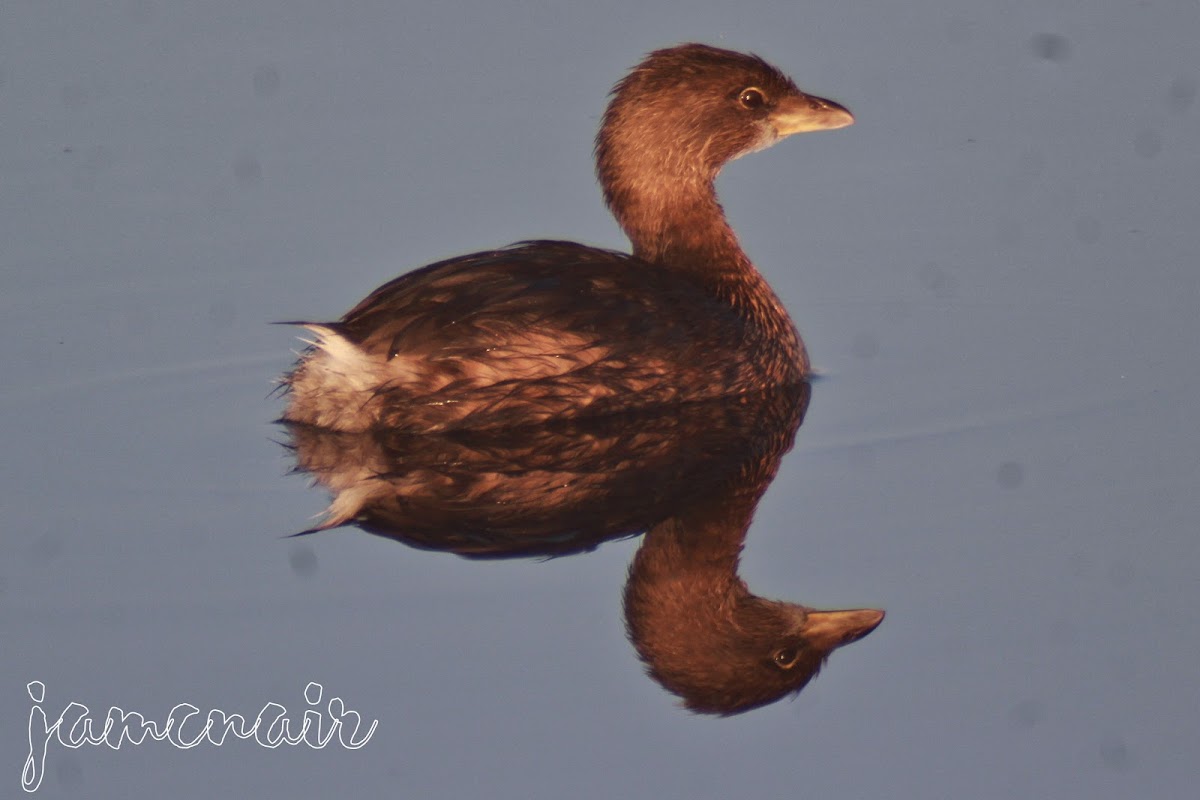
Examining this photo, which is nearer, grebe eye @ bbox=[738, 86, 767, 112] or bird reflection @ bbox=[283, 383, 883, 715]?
bird reflection @ bbox=[283, 383, 883, 715]

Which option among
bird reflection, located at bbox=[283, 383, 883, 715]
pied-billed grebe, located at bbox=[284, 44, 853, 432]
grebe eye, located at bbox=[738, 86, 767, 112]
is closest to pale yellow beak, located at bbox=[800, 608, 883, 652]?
bird reflection, located at bbox=[283, 383, 883, 715]

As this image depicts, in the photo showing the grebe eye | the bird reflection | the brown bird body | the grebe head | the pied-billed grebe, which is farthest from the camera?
the grebe eye

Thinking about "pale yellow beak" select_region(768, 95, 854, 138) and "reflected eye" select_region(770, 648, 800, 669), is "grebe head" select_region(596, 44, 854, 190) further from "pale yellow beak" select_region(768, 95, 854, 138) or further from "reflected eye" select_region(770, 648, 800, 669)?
"reflected eye" select_region(770, 648, 800, 669)

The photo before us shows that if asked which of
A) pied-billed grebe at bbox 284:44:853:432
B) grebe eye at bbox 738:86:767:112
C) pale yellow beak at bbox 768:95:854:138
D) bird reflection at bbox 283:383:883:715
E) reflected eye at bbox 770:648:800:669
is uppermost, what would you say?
grebe eye at bbox 738:86:767:112

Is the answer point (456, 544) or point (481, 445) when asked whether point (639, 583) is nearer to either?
point (456, 544)

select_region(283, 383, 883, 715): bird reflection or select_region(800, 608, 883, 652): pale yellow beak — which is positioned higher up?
select_region(283, 383, 883, 715): bird reflection

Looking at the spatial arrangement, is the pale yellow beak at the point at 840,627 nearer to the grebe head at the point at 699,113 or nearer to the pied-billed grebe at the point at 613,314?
the pied-billed grebe at the point at 613,314

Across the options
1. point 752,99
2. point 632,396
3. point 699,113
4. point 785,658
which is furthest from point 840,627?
point 752,99
